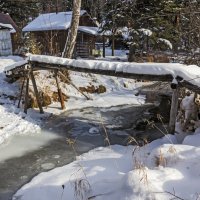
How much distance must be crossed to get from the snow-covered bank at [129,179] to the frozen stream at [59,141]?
1.72 ft

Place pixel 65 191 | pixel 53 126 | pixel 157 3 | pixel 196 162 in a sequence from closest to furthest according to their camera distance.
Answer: pixel 196 162, pixel 65 191, pixel 53 126, pixel 157 3

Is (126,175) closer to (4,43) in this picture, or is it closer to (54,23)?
(4,43)

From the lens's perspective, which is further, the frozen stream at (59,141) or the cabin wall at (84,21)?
the cabin wall at (84,21)

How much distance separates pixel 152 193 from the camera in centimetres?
421

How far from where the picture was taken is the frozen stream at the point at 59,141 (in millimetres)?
7031

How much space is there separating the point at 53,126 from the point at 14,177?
3.82 meters

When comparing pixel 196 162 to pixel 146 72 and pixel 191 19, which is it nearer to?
pixel 146 72

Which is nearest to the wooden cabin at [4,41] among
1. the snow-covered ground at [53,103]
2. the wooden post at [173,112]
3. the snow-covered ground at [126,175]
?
the snow-covered ground at [53,103]

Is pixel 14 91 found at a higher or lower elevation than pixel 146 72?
lower

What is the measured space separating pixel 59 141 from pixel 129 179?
4.93 metres

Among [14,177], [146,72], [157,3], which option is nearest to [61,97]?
[146,72]

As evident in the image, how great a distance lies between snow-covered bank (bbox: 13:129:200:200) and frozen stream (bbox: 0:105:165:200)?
523 millimetres

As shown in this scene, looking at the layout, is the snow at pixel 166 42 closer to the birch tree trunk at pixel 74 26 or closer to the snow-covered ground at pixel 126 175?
the birch tree trunk at pixel 74 26

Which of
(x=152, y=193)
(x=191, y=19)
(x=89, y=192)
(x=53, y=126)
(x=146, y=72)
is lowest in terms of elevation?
(x=53, y=126)
